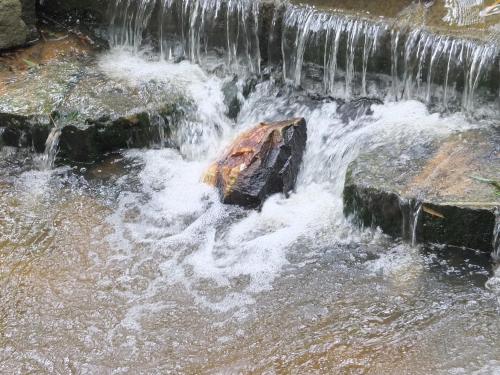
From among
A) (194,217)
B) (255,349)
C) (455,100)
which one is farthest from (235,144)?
(255,349)

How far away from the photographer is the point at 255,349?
4051 mm

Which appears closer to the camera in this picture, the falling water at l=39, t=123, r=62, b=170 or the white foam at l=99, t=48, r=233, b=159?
the falling water at l=39, t=123, r=62, b=170

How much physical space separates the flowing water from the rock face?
4.50ft

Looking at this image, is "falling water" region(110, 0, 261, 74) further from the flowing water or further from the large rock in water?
the large rock in water

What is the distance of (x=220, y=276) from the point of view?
4.71 m

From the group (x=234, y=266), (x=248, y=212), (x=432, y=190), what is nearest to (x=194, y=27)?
(x=248, y=212)

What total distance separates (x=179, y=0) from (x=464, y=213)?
3767 millimetres

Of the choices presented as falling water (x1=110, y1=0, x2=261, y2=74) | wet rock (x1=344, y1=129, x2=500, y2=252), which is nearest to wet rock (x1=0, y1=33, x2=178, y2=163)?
falling water (x1=110, y1=0, x2=261, y2=74)

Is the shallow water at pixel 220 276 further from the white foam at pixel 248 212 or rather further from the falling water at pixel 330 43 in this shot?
the falling water at pixel 330 43

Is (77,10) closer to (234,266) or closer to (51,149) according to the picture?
(51,149)

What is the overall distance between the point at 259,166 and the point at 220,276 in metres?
1.07

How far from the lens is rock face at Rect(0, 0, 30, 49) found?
6.77 metres

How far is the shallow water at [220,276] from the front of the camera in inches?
158

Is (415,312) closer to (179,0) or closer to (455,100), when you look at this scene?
(455,100)
